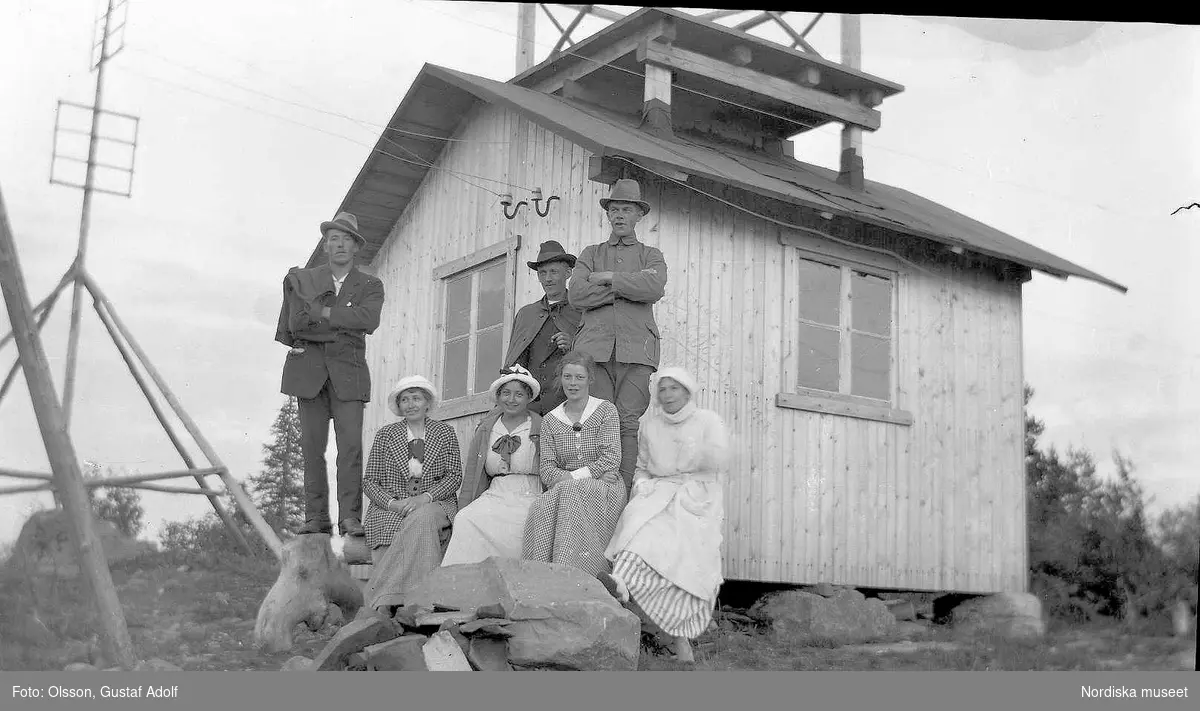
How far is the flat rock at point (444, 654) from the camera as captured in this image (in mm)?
4984

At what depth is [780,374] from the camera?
23.9 ft

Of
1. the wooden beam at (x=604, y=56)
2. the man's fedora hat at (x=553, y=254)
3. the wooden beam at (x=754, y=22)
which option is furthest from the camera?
the wooden beam at (x=754, y=22)

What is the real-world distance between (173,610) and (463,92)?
338cm

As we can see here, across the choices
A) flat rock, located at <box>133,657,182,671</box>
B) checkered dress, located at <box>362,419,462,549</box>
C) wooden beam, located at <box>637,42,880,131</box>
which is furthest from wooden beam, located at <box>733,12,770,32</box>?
flat rock, located at <box>133,657,182,671</box>

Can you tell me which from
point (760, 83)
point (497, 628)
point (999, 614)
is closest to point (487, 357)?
point (760, 83)

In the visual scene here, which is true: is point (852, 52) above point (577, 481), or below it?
above

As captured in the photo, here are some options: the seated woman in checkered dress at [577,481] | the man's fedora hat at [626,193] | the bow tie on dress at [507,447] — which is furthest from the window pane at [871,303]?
the bow tie on dress at [507,447]

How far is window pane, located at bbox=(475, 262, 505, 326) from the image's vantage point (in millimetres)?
7629

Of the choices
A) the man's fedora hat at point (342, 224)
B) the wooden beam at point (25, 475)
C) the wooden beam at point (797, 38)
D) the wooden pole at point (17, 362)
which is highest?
the wooden beam at point (797, 38)

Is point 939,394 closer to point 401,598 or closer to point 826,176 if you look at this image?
point 826,176

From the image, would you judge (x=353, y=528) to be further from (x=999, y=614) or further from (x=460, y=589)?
(x=999, y=614)

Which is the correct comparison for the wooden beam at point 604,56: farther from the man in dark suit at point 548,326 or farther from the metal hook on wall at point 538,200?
the man in dark suit at point 548,326

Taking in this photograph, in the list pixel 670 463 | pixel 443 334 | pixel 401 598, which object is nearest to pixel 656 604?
pixel 670 463

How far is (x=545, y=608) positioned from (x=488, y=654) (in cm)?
27
